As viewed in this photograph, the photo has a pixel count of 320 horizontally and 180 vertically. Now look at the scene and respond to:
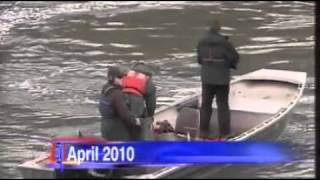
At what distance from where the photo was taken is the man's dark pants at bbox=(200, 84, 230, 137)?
8.27 m

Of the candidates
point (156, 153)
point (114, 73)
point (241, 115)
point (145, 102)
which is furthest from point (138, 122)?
point (241, 115)

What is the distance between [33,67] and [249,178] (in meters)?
8.51

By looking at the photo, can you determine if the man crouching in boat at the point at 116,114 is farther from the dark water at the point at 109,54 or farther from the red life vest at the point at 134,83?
the dark water at the point at 109,54

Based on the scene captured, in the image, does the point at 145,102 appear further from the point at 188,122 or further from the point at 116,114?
the point at 188,122

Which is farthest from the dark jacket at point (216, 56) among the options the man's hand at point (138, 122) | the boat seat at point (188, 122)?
the man's hand at point (138, 122)

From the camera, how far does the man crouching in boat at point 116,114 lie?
6.89 meters

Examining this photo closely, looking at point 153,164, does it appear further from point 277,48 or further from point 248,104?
point 277,48

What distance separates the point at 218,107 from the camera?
8422 mm

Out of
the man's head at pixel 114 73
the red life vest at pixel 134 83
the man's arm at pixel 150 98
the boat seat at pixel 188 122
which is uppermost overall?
the man's head at pixel 114 73

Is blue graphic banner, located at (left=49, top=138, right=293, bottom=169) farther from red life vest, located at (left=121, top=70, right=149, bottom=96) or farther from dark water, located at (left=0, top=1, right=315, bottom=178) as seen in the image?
red life vest, located at (left=121, top=70, right=149, bottom=96)

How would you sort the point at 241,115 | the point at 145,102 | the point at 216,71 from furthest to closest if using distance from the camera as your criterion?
1. the point at 241,115
2. the point at 216,71
3. the point at 145,102

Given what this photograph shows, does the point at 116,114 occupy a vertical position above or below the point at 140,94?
below

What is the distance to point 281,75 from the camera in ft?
34.2

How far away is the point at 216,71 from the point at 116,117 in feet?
4.87
